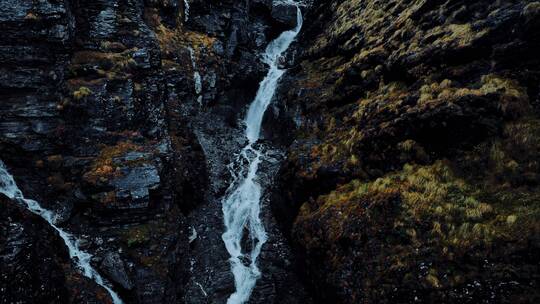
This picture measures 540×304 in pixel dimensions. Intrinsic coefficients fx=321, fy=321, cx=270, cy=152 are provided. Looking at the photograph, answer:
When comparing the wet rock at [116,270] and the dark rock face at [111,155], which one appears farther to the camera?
the dark rock face at [111,155]

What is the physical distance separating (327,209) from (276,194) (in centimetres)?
493

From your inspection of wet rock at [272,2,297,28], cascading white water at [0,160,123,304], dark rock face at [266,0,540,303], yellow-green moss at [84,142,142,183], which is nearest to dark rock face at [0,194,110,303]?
→ cascading white water at [0,160,123,304]

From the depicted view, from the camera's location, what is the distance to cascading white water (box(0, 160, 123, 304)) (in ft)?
40.1

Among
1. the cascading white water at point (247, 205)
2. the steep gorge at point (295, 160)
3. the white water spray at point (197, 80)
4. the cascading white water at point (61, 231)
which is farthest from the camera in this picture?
the white water spray at point (197, 80)

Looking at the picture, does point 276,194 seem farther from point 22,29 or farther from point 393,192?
point 22,29

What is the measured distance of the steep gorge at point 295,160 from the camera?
9.55 metres

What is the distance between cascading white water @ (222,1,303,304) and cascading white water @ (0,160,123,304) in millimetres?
5220

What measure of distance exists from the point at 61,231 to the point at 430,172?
48.0ft

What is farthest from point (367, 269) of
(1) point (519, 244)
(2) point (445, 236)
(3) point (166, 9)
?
(3) point (166, 9)

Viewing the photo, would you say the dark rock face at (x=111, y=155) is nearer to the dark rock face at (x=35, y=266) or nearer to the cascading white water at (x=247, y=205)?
the dark rock face at (x=35, y=266)

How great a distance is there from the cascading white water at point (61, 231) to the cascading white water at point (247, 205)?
205 inches

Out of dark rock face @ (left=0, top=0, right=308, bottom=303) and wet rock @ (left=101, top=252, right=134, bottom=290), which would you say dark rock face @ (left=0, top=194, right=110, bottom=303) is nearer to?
dark rock face @ (left=0, top=0, right=308, bottom=303)

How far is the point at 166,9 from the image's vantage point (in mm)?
24047

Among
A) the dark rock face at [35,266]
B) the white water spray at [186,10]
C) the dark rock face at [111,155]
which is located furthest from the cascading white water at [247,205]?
the white water spray at [186,10]
